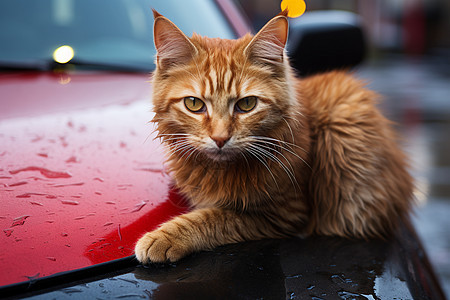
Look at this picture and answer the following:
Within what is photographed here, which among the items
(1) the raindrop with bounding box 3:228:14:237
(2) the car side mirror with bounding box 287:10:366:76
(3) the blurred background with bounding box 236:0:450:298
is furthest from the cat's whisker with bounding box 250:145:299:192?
(2) the car side mirror with bounding box 287:10:366:76

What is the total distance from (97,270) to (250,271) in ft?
1.26

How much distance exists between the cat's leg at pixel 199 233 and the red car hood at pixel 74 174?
44mm

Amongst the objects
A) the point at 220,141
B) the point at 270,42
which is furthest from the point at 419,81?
the point at 220,141

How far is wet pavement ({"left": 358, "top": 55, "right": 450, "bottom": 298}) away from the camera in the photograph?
12.7 feet

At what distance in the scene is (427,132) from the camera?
7.35m

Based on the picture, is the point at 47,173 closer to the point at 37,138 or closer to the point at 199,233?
the point at 37,138

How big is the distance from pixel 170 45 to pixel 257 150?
0.49m

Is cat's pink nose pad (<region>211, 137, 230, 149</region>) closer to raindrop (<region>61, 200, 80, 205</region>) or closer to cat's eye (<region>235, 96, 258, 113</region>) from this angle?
cat's eye (<region>235, 96, 258, 113</region>)

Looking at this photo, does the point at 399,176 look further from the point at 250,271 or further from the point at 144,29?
the point at 144,29

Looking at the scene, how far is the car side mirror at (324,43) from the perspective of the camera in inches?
109

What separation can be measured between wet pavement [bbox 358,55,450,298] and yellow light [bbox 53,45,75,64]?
1.42 m

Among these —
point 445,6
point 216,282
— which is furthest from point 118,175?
point 445,6

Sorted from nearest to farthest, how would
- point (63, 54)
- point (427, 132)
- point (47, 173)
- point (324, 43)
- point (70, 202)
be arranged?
point (70, 202) → point (47, 173) → point (63, 54) → point (324, 43) → point (427, 132)

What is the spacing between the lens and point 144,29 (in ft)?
8.46
